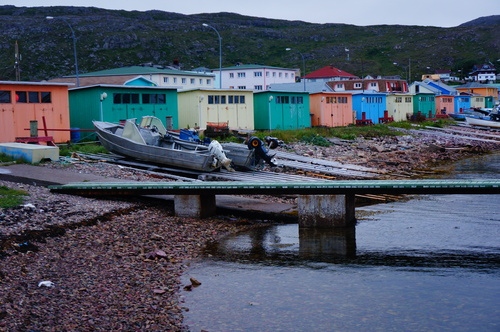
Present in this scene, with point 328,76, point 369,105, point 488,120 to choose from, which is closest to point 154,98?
point 369,105

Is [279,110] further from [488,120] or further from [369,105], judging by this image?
[488,120]

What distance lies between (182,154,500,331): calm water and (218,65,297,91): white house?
7874 centimetres

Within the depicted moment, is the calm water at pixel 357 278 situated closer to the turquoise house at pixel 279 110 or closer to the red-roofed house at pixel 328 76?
the turquoise house at pixel 279 110

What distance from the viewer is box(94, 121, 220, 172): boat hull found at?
79.3ft

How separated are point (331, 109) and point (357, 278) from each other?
43.1m

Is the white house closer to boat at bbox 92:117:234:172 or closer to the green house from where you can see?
the green house

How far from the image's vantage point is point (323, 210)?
58.3 feet

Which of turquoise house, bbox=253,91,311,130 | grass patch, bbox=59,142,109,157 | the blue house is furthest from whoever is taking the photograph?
the blue house

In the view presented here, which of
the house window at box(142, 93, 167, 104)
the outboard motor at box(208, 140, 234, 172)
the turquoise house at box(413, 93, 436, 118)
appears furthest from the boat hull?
the turquoise house at box(413, 93, 436, 118)

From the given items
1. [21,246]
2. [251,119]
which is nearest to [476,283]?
[21,246]

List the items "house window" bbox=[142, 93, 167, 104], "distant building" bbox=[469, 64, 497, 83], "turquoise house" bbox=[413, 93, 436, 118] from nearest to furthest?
"house window" bbox=[142, 93, 167, 104] → "turquoise house" bbox=[413, 93, 436, 118] → "distant building" bbox=[469, 64, 497, 83]

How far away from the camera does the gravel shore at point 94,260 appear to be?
9.59 m

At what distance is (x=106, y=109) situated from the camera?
33094 millimetres

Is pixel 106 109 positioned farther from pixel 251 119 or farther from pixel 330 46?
pixel 330 46
